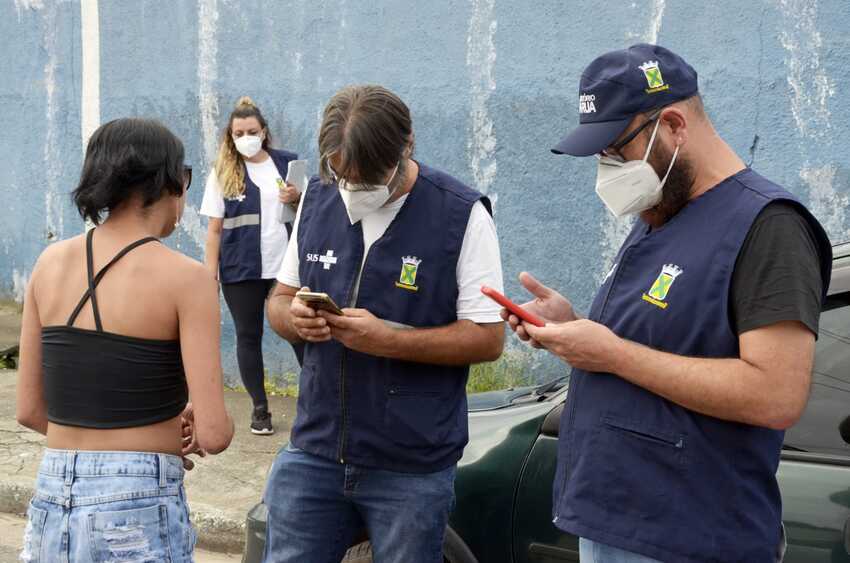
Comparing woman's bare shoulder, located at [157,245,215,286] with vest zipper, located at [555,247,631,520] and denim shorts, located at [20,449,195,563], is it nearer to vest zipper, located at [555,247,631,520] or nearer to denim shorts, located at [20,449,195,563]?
denim shorts, located at [20,449,195,563]

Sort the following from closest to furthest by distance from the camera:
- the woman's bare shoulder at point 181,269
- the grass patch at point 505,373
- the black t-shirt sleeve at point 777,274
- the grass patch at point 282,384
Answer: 1. the black t-shirt sleeve at point 777,274
2. the woman's bare shoulder at point 181,269
3. the grass patch at point 505,373
4. the grass patch at point 282,384

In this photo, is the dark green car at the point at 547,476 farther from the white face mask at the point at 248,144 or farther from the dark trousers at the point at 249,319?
the white face mask at the point at 248,144

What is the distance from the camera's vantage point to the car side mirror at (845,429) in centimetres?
283

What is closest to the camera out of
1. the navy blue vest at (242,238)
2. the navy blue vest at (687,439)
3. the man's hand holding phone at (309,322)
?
the navy blue vest at (687,439)

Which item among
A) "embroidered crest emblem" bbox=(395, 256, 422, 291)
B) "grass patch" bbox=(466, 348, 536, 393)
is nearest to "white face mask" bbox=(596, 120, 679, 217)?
"embroidered crest emblem" bbox=(395, 256, 422, 291)

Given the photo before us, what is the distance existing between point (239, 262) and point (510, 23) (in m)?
2.16

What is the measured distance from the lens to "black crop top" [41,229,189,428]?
8.29 ft

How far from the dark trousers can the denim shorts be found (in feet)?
11.7

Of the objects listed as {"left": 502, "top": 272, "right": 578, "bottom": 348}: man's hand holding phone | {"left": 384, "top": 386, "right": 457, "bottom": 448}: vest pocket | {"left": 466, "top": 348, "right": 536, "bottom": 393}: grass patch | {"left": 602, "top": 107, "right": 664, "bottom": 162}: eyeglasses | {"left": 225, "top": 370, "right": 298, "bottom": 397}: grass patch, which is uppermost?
{"left": 602, "top": 107, "right": 664, "bottom": 162}: eyeglasses

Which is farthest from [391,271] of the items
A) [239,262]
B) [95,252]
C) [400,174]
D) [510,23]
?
[510,23]

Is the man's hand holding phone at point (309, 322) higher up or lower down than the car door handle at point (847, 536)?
higher up

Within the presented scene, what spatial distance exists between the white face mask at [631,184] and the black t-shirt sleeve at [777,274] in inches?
10.3

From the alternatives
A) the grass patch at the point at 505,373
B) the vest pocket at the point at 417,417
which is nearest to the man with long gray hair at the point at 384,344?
the vest pocket at the point at 417,417

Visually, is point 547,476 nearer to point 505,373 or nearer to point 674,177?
point 674,177
